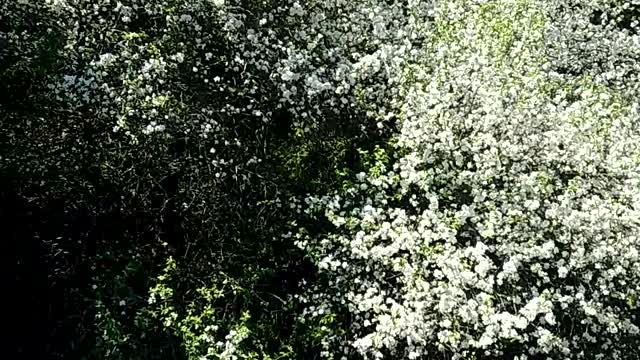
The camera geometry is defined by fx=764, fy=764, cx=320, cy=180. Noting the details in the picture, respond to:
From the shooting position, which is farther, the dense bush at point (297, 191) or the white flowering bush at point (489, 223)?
the dense bush at point (297, 191)

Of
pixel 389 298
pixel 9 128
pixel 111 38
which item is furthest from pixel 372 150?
pixel 9 128

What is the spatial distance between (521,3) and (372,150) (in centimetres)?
202

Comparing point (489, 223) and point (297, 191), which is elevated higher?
point (297, 191)

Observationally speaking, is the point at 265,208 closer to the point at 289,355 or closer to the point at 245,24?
the point at 289,355

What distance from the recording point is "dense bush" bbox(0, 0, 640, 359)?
5.49 meters

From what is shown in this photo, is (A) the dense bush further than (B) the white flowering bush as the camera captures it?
Yes

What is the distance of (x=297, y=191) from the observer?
20.8 feet

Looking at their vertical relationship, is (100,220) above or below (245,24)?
below

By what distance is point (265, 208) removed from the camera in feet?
20.4

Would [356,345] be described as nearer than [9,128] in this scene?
Yes

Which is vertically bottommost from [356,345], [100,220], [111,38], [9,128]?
[356,345]

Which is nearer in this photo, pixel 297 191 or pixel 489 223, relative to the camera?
pixel 489 223

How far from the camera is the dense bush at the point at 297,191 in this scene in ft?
18.0

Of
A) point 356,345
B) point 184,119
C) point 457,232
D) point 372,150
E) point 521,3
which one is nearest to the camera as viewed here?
point 356,345
